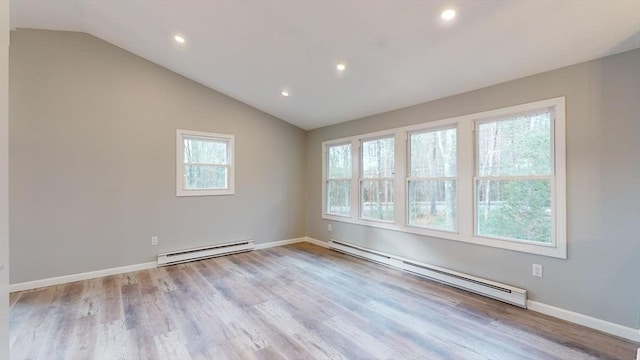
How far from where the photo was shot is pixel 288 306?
2875mm

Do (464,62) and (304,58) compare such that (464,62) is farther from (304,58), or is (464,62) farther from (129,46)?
(129,46)

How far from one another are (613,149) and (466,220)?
1453 mm

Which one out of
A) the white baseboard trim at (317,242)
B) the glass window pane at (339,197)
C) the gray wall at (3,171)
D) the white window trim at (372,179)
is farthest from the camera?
the white baseboard trim at (317,242)

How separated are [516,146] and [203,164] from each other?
4499mm

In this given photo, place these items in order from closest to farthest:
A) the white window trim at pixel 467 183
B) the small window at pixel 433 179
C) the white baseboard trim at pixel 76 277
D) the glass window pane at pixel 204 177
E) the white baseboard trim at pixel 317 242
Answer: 1. the white window trim at pixel 467 183
2. the white baseboard trim at pixel 76 277
3. the small window at pixel 433 179
4. the glass window pane at pixel 204 177
5. the white baseboard trim at pixel 317 242

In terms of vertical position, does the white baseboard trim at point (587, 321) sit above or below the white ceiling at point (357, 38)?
below

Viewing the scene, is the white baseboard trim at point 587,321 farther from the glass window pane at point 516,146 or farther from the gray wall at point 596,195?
the glass window pane at point 516,146

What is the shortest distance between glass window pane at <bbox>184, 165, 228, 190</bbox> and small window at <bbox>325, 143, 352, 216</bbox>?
6.61ft

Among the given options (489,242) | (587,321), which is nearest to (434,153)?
(489,242)

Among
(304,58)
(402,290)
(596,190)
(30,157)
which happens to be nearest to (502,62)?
(596,190)

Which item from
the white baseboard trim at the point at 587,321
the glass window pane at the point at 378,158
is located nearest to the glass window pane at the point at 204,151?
the glass window pane at the point at 378,158

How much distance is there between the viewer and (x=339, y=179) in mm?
5328

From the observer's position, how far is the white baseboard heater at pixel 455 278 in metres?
2.86

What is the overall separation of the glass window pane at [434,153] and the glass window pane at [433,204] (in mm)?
143
